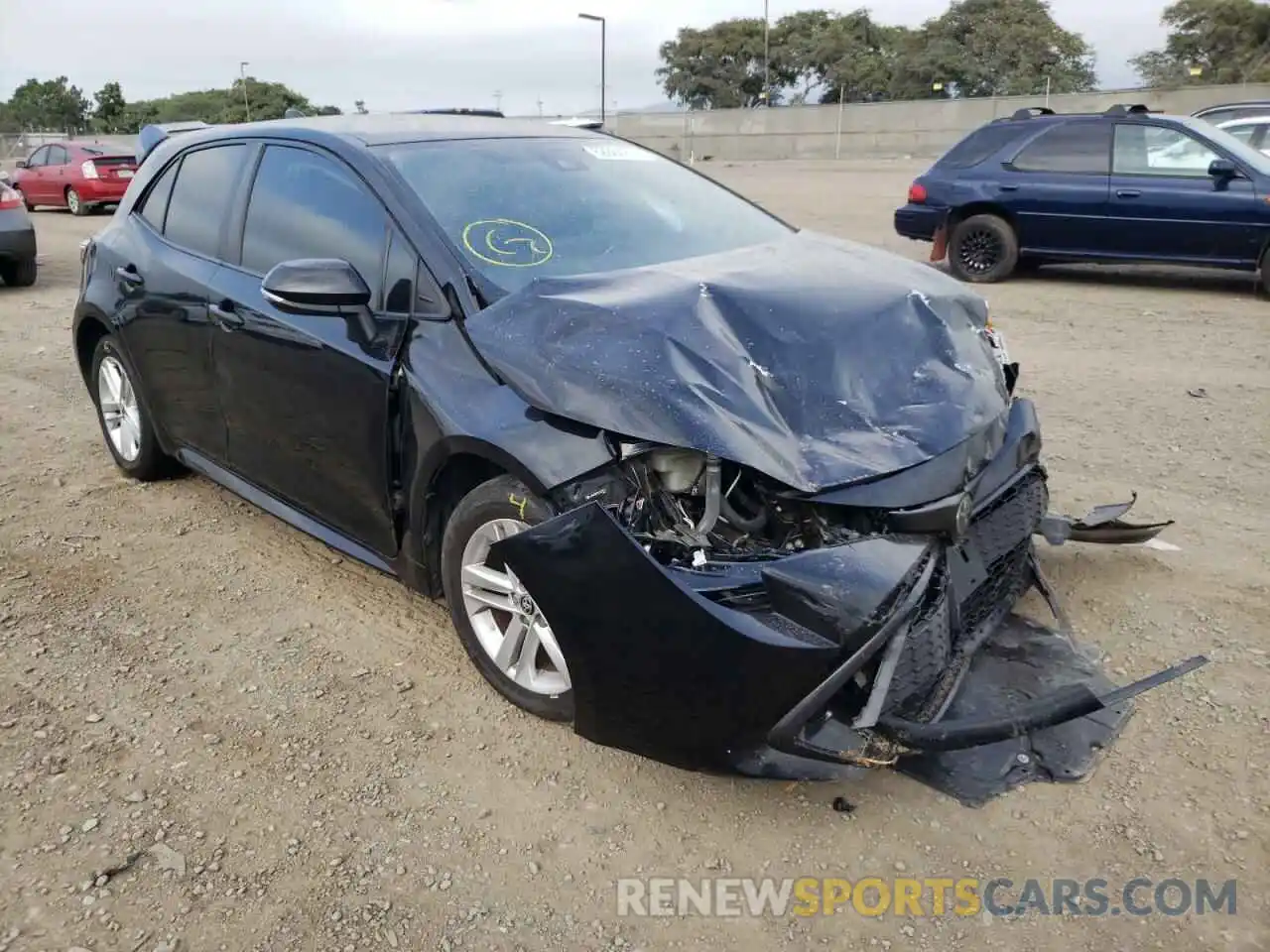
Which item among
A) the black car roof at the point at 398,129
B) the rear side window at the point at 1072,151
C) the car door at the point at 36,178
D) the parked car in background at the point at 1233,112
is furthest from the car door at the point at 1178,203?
the car door at the point at 36,178

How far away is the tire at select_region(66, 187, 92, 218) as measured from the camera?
19.5 meters

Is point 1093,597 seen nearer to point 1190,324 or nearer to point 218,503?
point 218,503

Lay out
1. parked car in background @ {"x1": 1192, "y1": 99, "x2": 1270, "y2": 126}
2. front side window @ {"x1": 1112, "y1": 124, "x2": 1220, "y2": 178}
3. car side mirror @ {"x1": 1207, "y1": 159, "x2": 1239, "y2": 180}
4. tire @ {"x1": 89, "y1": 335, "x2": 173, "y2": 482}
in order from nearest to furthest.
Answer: tire @ {"x1": 89, "y1": 335, "x2": 173, "y2": 482}, car side mirror @ {"x1": 1207, "y1": 159, "x2": 1239, "y2": 180}, front side window @ {"x1": 1112, "y1": 124, "x2": 1220, "y2": 178}, parked car in background @ {"x1": 1192, "y1": 99, "x2": 1270, "y2": 126}

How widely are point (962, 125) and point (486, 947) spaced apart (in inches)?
1600

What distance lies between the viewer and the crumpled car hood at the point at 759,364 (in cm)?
255

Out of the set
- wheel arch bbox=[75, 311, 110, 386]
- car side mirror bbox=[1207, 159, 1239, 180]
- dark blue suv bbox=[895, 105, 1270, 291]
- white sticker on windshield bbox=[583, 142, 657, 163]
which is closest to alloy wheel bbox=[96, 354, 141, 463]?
wheel arch bbox=[75, 311, 110, 386]

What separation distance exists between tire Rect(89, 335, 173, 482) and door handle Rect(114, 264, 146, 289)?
333 mm

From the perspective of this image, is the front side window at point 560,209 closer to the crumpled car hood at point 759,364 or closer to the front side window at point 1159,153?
the crumpled car hood at point 759,364

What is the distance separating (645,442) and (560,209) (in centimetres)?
128

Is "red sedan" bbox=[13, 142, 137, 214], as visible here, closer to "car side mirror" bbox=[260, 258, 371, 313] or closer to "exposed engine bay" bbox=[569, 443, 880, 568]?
"car side mirror" bbox=[260, 258, 371, 313]

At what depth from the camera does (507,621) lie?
10.2ft

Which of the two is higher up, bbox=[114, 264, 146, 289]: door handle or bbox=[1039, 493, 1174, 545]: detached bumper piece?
bbox=[114, 264, 146, 289]: door handle

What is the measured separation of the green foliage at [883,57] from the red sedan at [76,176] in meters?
45.0

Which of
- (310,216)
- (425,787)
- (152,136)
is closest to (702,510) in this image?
(425,787)
